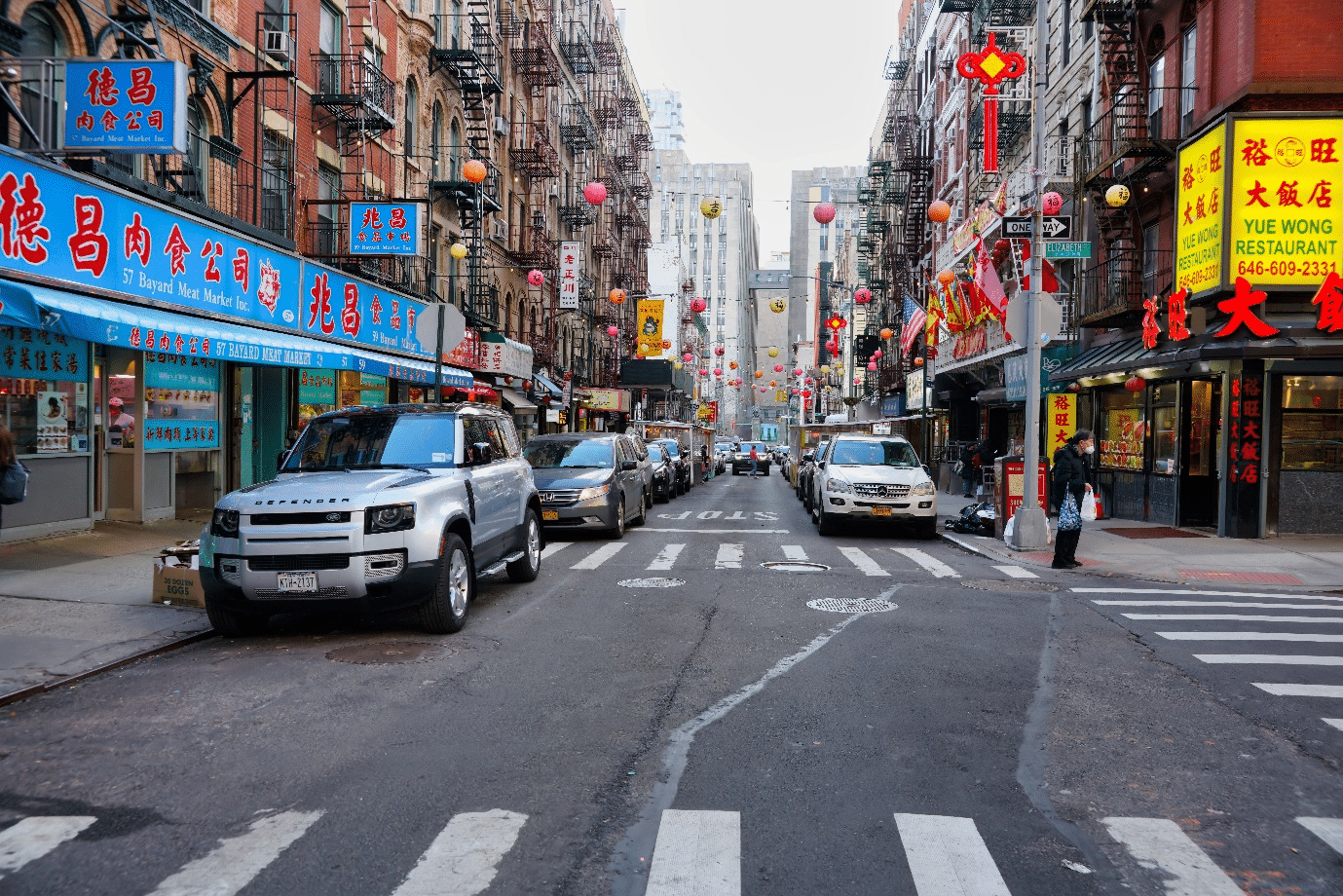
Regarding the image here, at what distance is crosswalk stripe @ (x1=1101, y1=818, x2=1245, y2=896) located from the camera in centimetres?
383

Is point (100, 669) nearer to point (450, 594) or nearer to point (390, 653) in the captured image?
point (390, 653)

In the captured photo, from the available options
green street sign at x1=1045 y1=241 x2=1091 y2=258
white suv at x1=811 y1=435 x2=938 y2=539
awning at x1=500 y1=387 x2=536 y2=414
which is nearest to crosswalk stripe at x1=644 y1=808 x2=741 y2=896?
white suv at x1=811 y1=435 x2=938 y2=539

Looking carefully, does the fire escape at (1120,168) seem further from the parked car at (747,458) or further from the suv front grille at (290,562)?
the parked car at (747,458)

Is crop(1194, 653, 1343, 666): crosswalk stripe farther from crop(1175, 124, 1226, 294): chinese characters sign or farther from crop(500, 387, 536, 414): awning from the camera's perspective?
crop(500, 387, 536, 414): awning

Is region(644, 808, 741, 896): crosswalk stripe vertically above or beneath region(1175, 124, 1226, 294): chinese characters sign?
beneath

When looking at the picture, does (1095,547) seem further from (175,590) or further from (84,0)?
(84,0)

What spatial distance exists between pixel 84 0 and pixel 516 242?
2309 cm

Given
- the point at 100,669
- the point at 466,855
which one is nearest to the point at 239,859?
the point at 466,855

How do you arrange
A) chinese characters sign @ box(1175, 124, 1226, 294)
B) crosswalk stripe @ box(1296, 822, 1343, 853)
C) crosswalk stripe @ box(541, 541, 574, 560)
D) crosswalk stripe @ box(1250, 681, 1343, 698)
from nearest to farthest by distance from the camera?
crosswalk stripe @ box(1296, 822, 1343, 853)
crosswalk stripe @ box(1250, 681, 1343, 698)
crosswalk stripe @ box(541, 541, 574, 560)
chinese characters sign @ box(1175, 124, 1226, 294)

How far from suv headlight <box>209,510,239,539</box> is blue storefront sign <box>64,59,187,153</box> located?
6549 millimetres

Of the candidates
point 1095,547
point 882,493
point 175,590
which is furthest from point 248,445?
point 1095,547

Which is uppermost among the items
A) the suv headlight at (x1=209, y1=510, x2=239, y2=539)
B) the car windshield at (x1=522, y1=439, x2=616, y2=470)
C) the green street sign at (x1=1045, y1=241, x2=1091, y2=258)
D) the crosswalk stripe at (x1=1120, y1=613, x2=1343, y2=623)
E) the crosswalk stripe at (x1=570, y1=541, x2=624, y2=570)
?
the green street sign at (x1=1045, y1=241, x2=1091, y2=258)

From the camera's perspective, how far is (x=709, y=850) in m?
4.07

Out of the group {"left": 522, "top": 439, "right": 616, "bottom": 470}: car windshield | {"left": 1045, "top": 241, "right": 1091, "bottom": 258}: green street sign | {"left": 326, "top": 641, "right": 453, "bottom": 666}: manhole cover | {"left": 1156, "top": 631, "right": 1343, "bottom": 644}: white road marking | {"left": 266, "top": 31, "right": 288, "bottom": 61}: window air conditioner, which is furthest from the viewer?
{"left": 266, "top": 31, "right": 288, "bottom": 61}: window air conditioner
